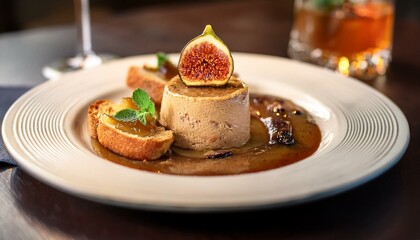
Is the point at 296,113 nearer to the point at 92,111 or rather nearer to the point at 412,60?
the point at 92,111

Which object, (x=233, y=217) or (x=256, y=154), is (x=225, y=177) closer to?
(x=233, y=217)

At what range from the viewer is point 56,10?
6512 mm

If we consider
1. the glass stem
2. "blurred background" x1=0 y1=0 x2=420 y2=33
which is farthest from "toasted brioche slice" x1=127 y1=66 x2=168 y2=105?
"blurred background" x1=0 y1=0 x2=420 y2=33

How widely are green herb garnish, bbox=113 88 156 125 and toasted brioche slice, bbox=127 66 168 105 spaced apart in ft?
1.53

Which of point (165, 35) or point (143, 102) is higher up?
point (143, 102)

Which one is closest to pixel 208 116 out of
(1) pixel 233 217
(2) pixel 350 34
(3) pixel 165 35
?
(1) pixel 233 217

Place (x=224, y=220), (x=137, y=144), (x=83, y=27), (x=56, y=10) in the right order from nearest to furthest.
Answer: (x=224, y=220)
(x=137, y=144)
(x=83, y=27)
(x=56, y=10)

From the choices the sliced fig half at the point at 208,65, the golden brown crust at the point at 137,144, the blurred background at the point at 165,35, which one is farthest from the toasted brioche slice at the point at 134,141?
the blurred background at the point at 165,35

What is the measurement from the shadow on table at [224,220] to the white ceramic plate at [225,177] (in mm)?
95

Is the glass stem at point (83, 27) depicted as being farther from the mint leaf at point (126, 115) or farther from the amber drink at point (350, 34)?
the mint leaf at point (126, 115)

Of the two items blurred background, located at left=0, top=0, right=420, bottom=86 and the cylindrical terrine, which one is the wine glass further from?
the cylindrical terrine

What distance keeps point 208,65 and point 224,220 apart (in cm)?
81

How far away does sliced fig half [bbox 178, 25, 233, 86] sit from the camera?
238cm

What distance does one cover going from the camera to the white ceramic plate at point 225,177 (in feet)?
5.48
